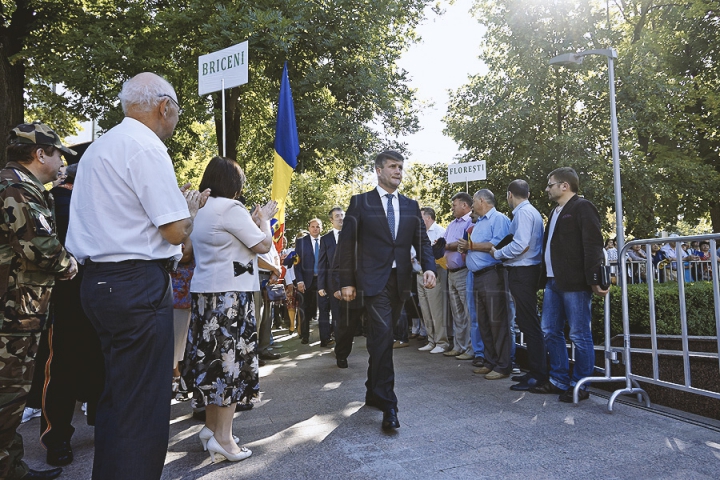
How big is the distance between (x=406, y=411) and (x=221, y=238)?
230cm

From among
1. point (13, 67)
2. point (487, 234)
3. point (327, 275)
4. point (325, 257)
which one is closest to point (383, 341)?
point (487, 234)

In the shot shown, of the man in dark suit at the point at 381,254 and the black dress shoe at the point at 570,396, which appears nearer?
the man in dark suit at the point at 381,254

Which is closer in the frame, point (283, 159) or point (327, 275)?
point (283, 159)

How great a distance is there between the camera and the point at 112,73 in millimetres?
12047

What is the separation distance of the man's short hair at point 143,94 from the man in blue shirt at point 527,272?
14.2 ft

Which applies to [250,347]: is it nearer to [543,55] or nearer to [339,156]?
[339,156]

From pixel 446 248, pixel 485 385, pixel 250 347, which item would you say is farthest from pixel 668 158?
pixel 250 347

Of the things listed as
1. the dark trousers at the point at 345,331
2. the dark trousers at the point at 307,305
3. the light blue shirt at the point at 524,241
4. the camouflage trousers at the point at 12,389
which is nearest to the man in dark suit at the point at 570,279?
the light blue shirt at the point at 524,241

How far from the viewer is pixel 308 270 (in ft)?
32.0

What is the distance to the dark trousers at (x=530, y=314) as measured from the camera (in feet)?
18.8

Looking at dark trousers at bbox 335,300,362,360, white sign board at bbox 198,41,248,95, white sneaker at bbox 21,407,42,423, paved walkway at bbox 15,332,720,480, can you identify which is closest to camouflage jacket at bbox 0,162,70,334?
paved walkway at bbox 15,332,720,480

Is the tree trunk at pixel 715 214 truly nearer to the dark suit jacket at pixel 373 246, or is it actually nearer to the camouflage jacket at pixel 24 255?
the dark suit jacket at pixel 373 246

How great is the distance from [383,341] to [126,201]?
8.63 feet

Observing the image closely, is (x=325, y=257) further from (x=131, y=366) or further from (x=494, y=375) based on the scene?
(x=131, y=366)
